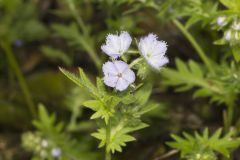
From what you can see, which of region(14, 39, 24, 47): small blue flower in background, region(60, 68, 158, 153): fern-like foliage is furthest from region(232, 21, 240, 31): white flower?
region(14, 39, 24, 47): small blue flower in background

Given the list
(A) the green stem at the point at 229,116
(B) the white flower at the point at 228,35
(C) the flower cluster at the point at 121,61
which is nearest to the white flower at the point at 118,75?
(C) the flower cluster at the point at 121,61

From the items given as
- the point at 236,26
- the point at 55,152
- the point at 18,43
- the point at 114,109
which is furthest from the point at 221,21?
the point at 18,43

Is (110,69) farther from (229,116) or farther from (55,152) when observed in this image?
(55,152)

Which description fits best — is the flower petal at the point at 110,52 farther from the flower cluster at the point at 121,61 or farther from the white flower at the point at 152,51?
the white flower at the point at 152,51

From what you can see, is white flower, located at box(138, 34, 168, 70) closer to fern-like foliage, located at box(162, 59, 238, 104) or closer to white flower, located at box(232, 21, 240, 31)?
white flower, located at box(232, 21, 240, 31)

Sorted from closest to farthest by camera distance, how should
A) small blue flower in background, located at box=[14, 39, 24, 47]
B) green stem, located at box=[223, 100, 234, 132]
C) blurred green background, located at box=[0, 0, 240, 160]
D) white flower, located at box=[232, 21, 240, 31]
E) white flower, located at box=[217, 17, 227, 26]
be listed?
1. white flower, located at box=[232, 21, 240, 31]
2. white flower, located at box=[217, 17, 227, 26]
3. green stem, located at box=[223, 100, 234, 132]
4. blurred green background, located at box=[0, 0, 240, 160]
5. small blue flower in background, located at box=[14, 39, 24, 47]

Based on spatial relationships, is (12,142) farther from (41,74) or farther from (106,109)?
(106,109)

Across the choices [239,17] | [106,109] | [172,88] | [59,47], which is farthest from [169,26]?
[106,109]
